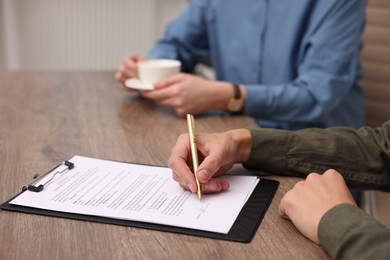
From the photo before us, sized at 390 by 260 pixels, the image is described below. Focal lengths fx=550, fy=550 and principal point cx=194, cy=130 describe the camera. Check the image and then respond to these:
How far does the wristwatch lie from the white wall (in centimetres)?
172

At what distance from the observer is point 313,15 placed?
1443 mm

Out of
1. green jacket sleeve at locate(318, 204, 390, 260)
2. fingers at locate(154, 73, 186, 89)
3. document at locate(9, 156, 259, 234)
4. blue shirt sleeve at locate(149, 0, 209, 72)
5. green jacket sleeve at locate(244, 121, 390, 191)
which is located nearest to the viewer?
green jacket sleeve at locate(318, 204, 390, 260)

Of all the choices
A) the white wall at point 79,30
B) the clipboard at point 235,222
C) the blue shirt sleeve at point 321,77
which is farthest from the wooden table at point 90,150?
the white wall at point 79,30

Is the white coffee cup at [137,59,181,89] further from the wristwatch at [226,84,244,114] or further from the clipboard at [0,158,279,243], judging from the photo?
the clipboard at [0,158,279,243]

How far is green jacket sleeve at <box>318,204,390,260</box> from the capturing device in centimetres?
63

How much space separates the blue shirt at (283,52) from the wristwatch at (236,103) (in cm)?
2

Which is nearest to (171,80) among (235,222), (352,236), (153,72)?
Answer: (153,72)

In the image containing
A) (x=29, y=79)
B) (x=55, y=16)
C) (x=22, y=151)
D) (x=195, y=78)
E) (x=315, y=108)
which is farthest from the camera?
(x=55, y=16)

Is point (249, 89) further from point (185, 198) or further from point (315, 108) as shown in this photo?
point (185, 198)

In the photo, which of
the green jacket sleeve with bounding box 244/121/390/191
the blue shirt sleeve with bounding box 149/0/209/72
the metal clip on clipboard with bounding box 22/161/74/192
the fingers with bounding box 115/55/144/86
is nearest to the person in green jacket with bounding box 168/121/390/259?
the green jacket sleeve with bounding box 244/121/390/191

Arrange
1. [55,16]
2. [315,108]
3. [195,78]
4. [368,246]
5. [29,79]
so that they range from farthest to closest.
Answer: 1. [55,16]
2. [29,79]
3. [315,108]
4. [195,78]
5. [368,246]

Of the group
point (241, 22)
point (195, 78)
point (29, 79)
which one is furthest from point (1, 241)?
point (241, 22)

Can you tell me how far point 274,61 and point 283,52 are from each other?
4cm

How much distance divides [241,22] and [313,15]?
10.2 inches
